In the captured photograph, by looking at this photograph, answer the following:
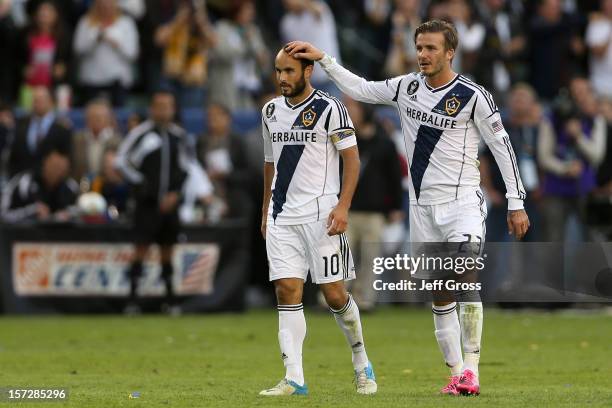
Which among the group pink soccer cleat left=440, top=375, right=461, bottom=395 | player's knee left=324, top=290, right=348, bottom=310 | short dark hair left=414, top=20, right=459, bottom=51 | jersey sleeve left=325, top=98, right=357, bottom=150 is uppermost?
short dark hair left=414, top=20, right=459, bottom=51

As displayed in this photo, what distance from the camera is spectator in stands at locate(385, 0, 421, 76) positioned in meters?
21.8

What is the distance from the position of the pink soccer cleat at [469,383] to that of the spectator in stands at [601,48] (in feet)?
40.9

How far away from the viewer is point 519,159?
19047mm

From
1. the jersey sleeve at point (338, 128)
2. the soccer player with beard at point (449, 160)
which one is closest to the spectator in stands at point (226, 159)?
the soccer player with beard at point (449, 160)

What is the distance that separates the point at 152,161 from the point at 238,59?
3743 millimetres

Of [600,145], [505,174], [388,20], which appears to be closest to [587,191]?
[600,145]

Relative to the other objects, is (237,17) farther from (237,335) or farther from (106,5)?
(237,335)

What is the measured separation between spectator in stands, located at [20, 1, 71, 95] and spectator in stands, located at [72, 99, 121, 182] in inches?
66.2

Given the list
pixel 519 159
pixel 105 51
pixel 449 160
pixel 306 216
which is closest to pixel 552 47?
pixel 519 159

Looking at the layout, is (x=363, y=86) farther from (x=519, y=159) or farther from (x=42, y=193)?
(x=42, y=193)

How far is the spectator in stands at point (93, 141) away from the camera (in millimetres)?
19734

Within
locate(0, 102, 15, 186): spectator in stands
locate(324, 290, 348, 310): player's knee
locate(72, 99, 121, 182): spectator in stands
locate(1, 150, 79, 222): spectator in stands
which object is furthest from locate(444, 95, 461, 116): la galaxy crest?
locate(0, 102, 15, 186): spectator in stands

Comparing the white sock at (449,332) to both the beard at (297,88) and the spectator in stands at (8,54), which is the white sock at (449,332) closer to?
the beard at (297,88)

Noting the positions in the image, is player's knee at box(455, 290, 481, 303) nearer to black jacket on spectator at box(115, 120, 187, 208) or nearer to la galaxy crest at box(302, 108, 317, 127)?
la galaxy crest at box(302, 108, 317, 127)
